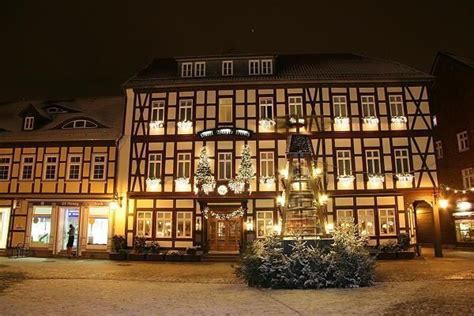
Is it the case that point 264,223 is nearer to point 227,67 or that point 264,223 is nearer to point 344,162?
point 344,162

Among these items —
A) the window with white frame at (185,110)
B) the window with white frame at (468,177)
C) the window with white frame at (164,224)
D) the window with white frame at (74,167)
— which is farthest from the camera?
the window with white frame at (468,177)

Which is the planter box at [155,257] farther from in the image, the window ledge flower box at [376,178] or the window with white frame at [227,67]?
the window ledge flower box at [376,178]

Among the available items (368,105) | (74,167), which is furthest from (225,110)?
(74,167)

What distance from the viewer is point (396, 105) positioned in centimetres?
2434

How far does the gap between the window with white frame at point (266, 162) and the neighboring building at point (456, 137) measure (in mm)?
12715

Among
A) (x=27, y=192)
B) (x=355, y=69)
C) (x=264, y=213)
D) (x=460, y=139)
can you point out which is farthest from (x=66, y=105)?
(x=460, y=139)

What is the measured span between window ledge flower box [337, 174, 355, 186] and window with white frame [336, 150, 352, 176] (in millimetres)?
342

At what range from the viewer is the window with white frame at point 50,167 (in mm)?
24578

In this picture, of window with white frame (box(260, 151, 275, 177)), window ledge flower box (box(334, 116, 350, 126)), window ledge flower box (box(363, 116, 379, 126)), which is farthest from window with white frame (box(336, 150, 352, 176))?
window with white frame (box(260, 151, 275, 177))

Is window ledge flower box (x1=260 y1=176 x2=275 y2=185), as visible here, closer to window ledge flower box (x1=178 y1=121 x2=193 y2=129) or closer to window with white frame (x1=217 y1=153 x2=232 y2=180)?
window with white frame (x1=217 y1=153 x2=232 y2=180)

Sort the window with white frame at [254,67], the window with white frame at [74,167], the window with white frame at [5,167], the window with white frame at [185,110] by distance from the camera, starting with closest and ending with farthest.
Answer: the window with white frame at [74,167] → the window with white frame at [185,110] → the window with white frame at [5,167] → the window with white frame at [254,67]

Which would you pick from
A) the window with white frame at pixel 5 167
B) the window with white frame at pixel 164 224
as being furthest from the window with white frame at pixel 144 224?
the window with white frame at pixel 5 167

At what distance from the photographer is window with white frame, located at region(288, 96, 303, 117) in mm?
24266

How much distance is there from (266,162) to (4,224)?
17.1 metres
